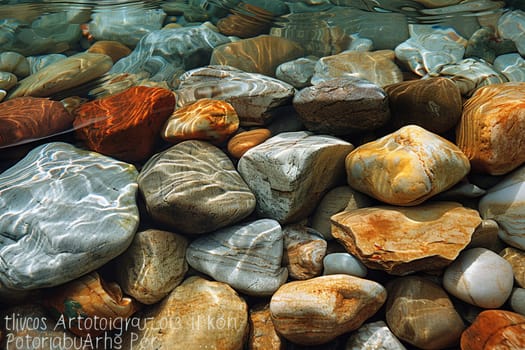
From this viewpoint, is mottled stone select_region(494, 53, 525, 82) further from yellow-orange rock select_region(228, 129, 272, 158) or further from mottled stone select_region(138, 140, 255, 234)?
mottled stone select_region(138, 140, 255, 234)

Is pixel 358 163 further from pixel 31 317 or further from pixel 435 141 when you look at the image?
pixel 31 317

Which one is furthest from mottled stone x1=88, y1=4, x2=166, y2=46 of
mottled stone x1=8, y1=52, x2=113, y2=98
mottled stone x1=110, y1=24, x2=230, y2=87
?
mottled stone x1=8, y1=52, x2=113, y2=98

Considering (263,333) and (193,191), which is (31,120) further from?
(263,333)

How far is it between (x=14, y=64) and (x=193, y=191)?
3219mm

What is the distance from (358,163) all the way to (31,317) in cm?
261

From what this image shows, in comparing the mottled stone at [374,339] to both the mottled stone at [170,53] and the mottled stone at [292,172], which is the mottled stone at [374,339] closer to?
the mottled stone at [292,172]

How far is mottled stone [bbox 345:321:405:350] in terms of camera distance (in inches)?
107

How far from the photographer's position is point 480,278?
2.71 meters

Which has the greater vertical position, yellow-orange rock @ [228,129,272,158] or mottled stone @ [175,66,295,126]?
mottled stone @ [175,66,295,126]

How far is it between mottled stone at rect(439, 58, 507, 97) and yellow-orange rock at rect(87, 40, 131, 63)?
367cm

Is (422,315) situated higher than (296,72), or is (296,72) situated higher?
(296,72)

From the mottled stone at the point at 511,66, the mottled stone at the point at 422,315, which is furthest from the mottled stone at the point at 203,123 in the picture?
the mottled stone at the point at 511,66

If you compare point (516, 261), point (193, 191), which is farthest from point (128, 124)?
point (516, 261)

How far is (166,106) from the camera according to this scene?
3779 millimetres
